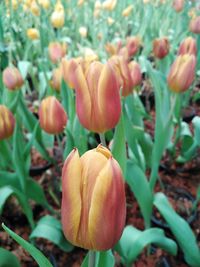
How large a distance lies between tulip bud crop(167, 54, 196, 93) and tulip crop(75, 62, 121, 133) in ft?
1.04

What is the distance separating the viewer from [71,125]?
0.90 metres

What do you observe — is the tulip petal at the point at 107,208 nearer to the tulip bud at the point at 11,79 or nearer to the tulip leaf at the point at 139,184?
the tulip leaf at the point at 139,184

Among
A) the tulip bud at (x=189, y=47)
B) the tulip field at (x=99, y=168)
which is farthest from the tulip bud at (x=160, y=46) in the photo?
the tulip bud at (x=189, y=47)

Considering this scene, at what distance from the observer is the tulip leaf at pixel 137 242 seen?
29.2 inches

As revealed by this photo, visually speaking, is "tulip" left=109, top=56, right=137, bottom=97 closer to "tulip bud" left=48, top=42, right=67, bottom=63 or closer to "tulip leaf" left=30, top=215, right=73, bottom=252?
"tulip leaf" left=30, top=215, right=73, bottom=252

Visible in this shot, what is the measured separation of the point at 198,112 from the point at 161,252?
3.16ft

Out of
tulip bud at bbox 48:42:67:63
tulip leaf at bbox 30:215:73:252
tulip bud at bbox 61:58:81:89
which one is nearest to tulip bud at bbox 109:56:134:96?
tulip bud at bbox 61:58:81:89

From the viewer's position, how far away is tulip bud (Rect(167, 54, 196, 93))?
82 cm

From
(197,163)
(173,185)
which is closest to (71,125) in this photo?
(173,185)

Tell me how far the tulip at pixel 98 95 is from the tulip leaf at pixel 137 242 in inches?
11.5

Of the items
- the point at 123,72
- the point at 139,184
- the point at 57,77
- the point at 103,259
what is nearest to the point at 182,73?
the point at 123,72

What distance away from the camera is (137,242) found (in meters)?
0.75

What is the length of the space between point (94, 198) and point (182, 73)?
0.54 metres

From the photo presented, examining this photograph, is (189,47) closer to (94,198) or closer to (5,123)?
(5,123)
